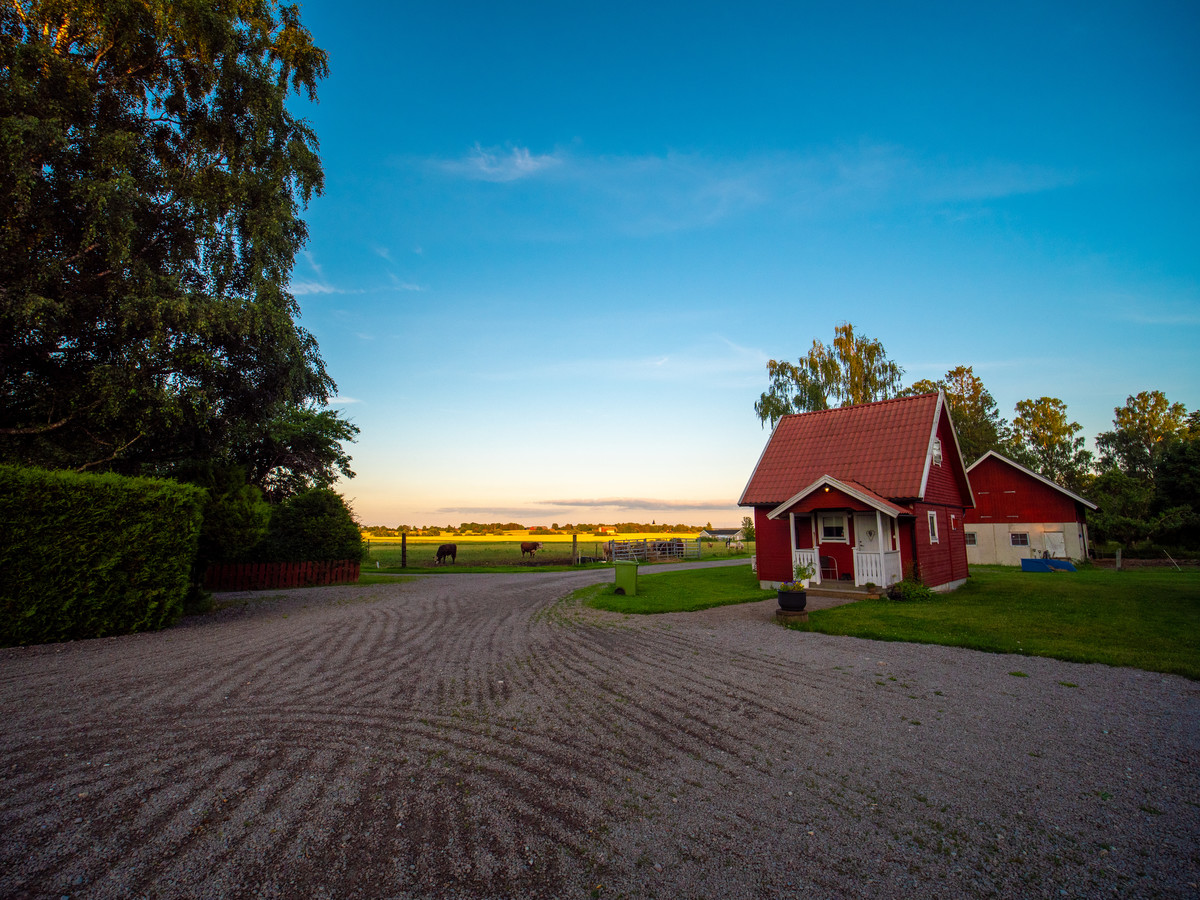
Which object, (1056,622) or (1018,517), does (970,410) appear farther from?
(1056,622)

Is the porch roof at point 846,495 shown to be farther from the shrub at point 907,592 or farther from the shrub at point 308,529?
the shrub at point 308,529

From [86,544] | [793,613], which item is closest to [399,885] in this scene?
[793,613]

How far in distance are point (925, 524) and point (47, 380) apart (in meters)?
25.3

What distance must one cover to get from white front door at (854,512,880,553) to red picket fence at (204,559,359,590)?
1986cm

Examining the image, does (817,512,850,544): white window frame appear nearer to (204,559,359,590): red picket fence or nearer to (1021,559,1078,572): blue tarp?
(1021,559,1078,572): blue tarp

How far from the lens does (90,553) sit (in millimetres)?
10164

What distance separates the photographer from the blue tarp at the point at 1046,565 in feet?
83.7

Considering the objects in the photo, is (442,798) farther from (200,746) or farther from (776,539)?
(776,539)

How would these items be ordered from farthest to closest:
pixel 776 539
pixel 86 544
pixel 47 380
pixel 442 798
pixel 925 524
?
pixel 776 539
pixel 925 524
pixel 47 380
pixel 86 544
pixel 442 798

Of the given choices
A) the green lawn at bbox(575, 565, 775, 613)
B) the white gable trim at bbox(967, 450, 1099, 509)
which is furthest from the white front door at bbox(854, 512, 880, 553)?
the white gable trim at bbox(967, 450, 1099, 509)

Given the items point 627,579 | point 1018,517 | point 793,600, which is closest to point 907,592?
point 793,600

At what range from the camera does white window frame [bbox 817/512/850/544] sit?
17406mm

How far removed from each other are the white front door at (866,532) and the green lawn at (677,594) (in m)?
3.27

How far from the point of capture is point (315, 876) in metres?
3.16
